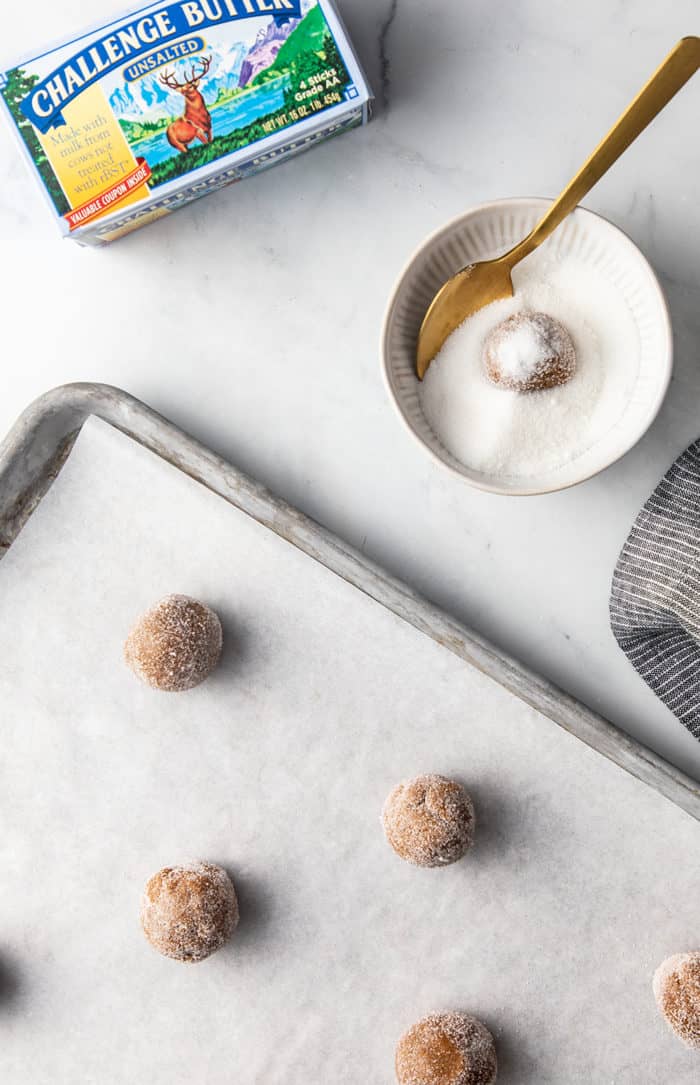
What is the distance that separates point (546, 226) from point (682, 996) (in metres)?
0.72

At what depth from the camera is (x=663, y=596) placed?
0.94 meters

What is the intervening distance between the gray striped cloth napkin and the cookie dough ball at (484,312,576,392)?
169 mm

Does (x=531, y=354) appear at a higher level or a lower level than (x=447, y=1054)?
higher

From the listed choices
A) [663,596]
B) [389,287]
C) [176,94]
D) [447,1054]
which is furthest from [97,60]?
[447,1054]

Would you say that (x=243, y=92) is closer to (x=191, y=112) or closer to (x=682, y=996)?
(x=191, y=112)

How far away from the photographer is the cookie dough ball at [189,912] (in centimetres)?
96

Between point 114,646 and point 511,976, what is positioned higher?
point 114,646

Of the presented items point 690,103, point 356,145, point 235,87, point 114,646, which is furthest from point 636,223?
point 114,646

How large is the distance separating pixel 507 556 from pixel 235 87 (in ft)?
1.68

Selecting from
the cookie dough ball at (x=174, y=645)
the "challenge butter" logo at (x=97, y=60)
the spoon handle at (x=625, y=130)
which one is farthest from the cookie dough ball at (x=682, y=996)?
the "challenge butter" logo at (x=97, y=60)

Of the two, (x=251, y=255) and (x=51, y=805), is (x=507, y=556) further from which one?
(x=51, y=805)

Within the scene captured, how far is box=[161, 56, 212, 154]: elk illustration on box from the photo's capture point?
911 mm

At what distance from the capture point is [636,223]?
3.24 feet

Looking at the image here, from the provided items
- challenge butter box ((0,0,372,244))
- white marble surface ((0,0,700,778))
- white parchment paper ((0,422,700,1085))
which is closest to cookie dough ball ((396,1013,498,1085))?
white parchment paper ((0,422,700,1085))
